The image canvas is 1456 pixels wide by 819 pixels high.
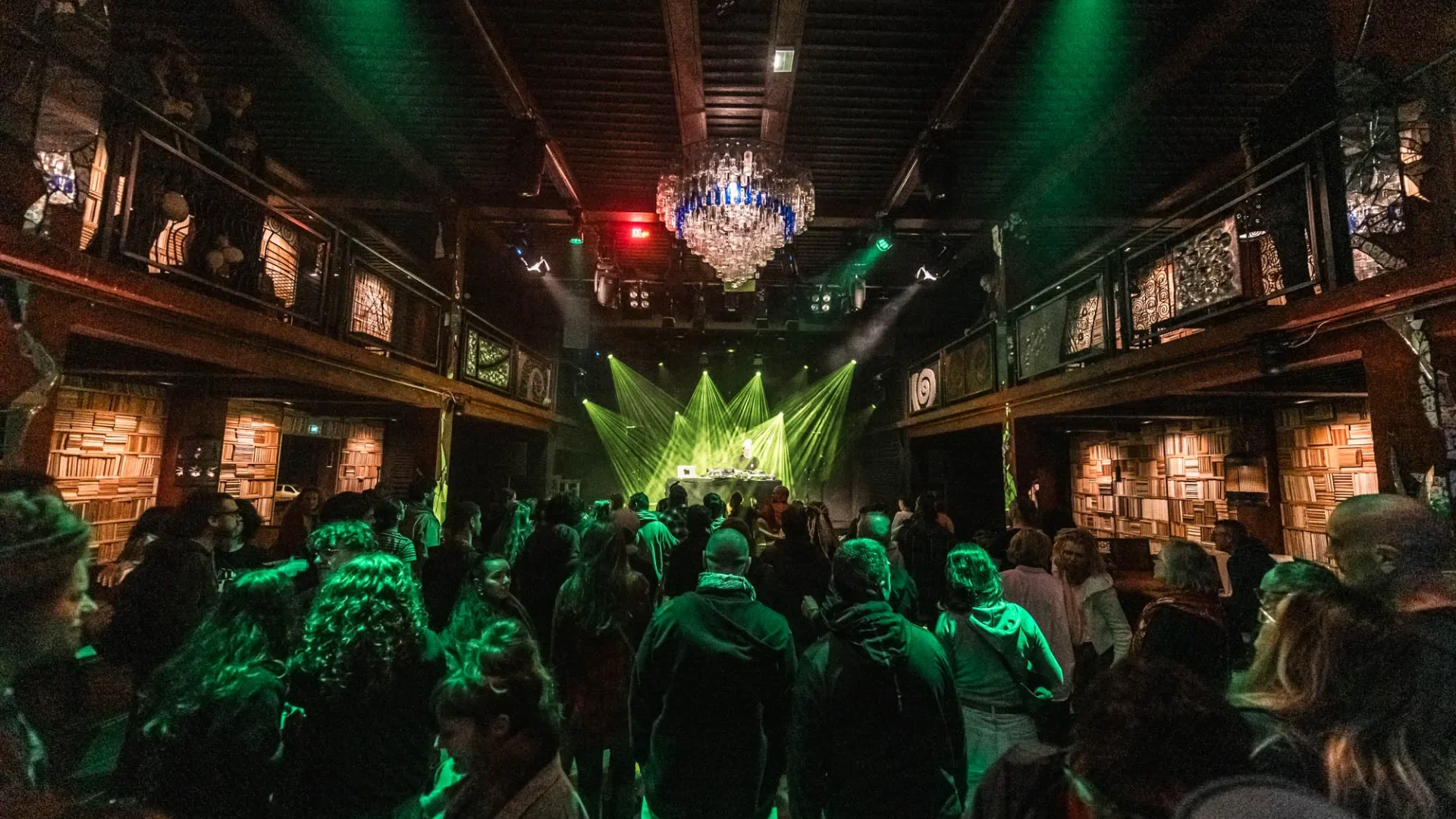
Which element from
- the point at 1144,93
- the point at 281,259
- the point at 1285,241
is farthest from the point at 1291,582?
the point at 281,259

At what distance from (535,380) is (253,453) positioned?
4548mm

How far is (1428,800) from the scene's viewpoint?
1.04m

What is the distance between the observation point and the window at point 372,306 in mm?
5602

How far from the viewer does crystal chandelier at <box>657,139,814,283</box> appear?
196 inches

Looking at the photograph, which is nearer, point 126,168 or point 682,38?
point 126,168

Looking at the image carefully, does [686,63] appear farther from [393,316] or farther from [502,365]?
[502,365]

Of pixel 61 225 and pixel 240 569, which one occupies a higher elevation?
pixel 61 225

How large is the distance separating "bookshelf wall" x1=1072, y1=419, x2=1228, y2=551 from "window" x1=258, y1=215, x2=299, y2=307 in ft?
33.3

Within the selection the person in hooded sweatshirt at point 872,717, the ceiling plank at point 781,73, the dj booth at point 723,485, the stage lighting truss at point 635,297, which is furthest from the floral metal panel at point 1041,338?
the stage lighting truss at point 635,297

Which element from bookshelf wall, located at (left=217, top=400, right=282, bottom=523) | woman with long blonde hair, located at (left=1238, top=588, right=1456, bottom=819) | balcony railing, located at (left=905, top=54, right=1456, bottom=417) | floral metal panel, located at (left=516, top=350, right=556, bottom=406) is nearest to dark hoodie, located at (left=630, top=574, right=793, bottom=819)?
woman with long blonde hair, located at (left=1238, top=588, right=1456, bottom=819)

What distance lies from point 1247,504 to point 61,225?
10345 millimetres

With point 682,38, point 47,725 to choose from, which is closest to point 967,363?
point 682,38

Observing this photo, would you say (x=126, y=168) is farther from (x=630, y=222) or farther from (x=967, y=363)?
(x=967, y=363)

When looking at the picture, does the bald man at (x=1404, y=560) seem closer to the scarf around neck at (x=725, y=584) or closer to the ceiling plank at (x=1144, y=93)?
the scarf around neck at (x=725, y=584)
